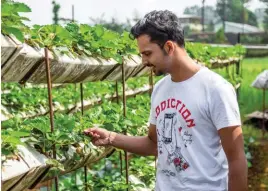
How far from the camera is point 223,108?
2367 mm

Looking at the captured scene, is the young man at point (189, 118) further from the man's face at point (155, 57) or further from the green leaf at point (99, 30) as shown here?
the green leaf at point (99, 30)

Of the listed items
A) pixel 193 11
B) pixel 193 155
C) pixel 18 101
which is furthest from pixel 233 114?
pixel 193 11

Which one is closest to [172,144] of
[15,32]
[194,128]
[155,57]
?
[194,128]

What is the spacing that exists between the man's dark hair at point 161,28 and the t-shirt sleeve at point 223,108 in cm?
31

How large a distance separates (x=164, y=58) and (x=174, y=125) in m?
0.32

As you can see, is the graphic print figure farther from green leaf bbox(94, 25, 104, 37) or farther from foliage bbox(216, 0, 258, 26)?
foliage bbox(216, 0, 258, 26)

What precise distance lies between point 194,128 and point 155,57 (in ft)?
1.22

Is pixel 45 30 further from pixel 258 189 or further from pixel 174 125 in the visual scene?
pixel 258 189

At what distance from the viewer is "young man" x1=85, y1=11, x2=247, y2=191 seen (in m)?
2.40

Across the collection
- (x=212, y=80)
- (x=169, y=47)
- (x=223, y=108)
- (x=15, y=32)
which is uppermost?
(x=15, y=32)

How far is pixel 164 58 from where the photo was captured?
97.4 inches

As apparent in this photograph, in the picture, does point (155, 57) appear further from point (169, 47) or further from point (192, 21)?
point (192, 21)

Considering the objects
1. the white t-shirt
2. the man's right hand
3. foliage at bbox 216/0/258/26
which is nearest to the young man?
the white t-shirt

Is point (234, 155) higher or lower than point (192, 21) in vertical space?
higher
